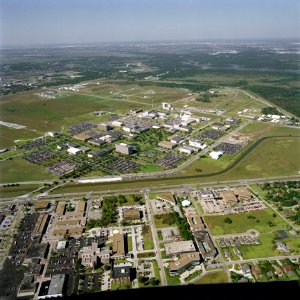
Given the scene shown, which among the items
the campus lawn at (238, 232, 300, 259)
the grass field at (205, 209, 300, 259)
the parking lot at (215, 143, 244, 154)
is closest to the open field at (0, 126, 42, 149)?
the parking lot at (215, 143, 244, 154)

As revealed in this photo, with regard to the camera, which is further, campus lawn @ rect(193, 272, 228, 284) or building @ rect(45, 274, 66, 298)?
campus lawn @ rect(193, 272, 228, 284)

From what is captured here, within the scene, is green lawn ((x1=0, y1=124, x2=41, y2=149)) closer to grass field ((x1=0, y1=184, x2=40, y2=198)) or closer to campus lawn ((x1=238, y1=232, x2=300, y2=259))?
grass field ((x1=0, y1=184, x2=40, y2=198))

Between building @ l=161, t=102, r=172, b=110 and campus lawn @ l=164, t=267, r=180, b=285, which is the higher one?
campus lawn @ l=164, t=267, r=180, b=285

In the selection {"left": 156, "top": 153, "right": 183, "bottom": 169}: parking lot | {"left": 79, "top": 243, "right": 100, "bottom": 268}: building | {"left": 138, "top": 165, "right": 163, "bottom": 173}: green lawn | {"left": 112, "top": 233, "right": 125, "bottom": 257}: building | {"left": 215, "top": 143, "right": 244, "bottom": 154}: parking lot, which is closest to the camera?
{"left": 79, "top": 243, "right": 100, "bottom": 268}: building

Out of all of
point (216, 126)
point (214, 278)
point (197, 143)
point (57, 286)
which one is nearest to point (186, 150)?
point (197, 143)

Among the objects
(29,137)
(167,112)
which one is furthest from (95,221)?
(167,112)

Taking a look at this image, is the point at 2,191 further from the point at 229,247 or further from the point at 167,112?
the point at 167,112

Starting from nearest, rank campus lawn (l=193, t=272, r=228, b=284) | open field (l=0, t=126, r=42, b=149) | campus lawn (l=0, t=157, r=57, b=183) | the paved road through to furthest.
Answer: campus lawn (l=193, t=272, r=228, b=284)
the paved road
campus lawn (l=0, t=157, r=57, b=183)
open field (l=0, t=126, r=42, b=149)
